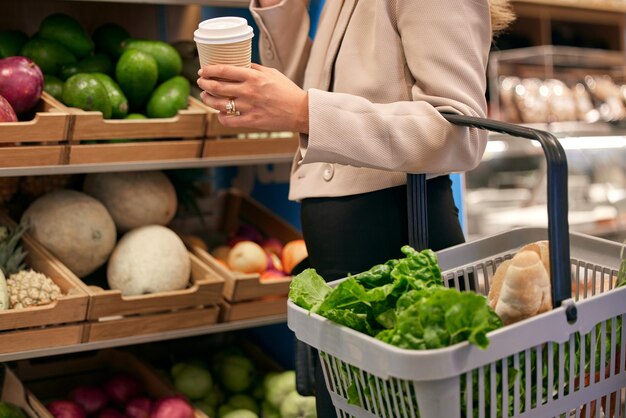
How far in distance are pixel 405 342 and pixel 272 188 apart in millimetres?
1909

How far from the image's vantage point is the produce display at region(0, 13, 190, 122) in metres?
2.07

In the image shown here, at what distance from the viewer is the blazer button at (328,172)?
1.54 metres

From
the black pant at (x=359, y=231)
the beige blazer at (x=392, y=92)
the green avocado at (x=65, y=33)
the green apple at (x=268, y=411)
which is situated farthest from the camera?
the green apple at (x=268, y=411)

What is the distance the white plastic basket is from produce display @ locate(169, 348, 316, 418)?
1272 mm

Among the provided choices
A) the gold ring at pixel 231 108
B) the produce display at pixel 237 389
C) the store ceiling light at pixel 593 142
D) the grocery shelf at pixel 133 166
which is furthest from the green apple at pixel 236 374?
the store ceiling light at pixel 593 142

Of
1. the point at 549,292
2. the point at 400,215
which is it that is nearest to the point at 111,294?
the point at 400,215

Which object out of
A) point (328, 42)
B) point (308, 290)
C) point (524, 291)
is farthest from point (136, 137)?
point (524, 291)

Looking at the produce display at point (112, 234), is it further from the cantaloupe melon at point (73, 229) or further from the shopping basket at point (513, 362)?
the shopping basket at point (513, 362)

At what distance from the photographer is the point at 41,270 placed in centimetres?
210

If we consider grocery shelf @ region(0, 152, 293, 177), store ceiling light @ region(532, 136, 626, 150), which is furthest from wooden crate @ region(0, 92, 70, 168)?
store ceiling light @ region(532, 136, 626, 150)

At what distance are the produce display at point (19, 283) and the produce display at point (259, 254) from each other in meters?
0.56

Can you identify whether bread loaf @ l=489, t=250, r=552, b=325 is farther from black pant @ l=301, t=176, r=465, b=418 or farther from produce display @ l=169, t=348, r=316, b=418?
produce display @ l=169, t=348, r=316, b=418

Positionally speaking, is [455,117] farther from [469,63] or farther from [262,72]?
[262,72]

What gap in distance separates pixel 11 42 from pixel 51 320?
83 cm
